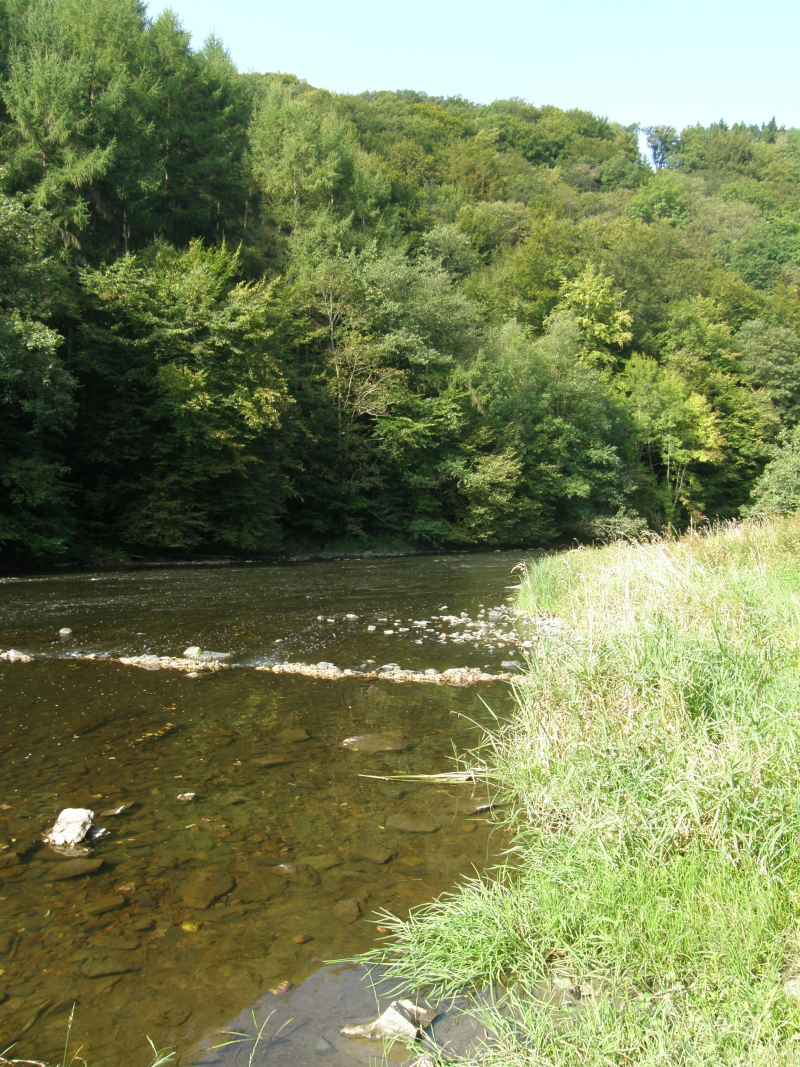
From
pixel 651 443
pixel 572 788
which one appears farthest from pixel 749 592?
pixel 651 443

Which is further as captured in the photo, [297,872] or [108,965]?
[297,872]

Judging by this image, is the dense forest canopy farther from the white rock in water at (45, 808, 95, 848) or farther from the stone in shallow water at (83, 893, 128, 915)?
the stone in shallow water at (83, 893, 128, 915)

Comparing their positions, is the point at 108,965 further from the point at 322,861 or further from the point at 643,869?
the point at 643,869

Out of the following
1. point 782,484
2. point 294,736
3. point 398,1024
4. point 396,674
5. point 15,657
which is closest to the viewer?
point 398,1024

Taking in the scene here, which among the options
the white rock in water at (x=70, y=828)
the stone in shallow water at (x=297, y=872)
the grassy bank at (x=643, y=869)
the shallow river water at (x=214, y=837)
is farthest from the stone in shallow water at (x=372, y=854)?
the white rock in water at (x=70, y=828)

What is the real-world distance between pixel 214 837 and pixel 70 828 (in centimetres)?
97

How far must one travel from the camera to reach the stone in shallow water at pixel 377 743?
25.7 feet

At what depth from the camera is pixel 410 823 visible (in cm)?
608

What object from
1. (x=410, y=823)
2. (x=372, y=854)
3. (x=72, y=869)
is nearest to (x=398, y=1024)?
(x=372, y=854)

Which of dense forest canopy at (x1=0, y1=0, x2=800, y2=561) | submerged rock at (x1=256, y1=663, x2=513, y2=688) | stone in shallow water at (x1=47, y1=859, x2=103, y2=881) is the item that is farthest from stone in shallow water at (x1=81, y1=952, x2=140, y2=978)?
dense forest canopy at (x1=0, y1=0, x2=800, y2=561)

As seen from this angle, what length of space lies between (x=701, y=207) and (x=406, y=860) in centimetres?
10195

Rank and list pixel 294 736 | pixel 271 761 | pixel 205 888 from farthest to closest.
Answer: pixel 294 736
pixel 271 761
pixel 205 888

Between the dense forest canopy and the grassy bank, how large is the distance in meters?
20.7

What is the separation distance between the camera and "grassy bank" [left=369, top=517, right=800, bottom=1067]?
3.36 m
